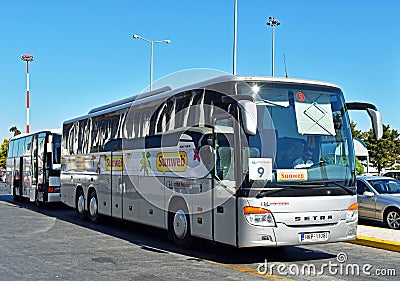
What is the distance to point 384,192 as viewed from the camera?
15.5 metres

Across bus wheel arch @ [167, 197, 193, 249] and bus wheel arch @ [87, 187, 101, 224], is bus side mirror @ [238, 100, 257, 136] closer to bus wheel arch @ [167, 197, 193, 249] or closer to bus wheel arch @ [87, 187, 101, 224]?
bus wheel arch @ [167, 197, 193, 249]

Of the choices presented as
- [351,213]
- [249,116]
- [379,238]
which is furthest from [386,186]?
[249,116]

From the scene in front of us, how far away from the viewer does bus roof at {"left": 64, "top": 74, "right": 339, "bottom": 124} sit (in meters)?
9.56

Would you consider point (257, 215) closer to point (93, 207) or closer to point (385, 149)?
point (93, 207)

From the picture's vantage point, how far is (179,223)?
11.2 m

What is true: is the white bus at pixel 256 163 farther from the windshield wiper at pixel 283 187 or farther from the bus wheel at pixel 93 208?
the bus wheel at pixel 93 208

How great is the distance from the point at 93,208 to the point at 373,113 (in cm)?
918

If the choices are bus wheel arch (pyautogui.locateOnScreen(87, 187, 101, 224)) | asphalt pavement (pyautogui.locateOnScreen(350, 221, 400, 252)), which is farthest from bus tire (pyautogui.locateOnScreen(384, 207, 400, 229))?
bus wheel arch (pyautogui.locateOnScreen(87, 187, 101, 224))

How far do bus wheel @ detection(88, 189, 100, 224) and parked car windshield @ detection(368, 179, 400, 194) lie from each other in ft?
26.2

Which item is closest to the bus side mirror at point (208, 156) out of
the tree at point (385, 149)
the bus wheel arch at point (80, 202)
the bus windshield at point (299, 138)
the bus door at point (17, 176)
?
the bus windshield at point (299, 138)

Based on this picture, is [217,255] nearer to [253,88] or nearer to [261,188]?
[261,188]

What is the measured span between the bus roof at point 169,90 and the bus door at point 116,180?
1.34 meters

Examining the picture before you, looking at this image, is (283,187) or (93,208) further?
(93,208)

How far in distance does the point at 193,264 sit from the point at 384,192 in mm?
8096
